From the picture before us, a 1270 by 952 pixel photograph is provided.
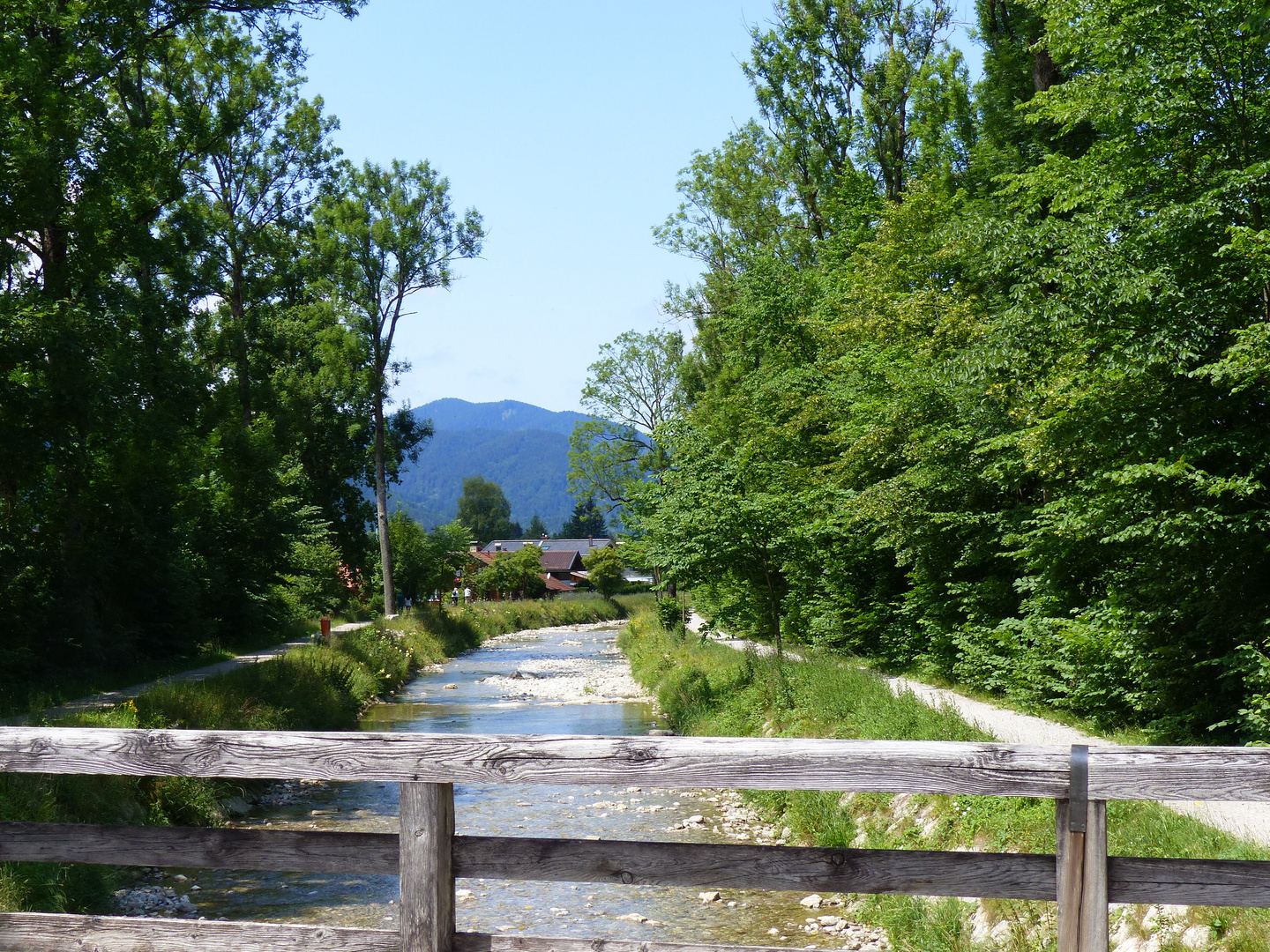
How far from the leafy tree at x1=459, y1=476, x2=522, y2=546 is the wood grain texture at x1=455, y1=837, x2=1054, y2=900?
16494 centimetres

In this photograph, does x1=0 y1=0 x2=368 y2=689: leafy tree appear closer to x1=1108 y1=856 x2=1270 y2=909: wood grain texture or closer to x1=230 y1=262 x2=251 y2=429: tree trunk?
x1=230 y1=262 x2=251 y2=429: tree trunk

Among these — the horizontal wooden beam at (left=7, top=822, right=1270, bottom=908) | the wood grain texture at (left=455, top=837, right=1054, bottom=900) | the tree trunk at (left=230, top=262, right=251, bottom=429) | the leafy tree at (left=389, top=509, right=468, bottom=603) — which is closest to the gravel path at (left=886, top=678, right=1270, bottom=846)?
the horizontal wooden beam at (left=7, top=822, right=1270, bottom=908)

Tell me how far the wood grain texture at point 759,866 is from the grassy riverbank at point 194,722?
5402 mm

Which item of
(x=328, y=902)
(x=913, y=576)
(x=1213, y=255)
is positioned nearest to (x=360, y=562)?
(x=913, y=576)

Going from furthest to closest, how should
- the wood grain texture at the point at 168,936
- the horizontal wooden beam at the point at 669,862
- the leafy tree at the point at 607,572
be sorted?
the leafy tree at the point at 607,572, the wood grain texture at the point at 168,936, the horizontal wooden beam at the point at 669,862

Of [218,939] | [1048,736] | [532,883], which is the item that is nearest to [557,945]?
[218,939]

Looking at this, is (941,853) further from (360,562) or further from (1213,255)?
(360,562)

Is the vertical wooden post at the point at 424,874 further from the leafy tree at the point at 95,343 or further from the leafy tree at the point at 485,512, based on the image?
the leafy tree at the point at 485,512

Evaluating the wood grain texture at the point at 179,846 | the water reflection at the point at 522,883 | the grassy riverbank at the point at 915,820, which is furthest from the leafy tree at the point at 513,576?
the wood grain texture at the point at 179,846

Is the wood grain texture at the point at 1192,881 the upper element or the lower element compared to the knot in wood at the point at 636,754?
lower

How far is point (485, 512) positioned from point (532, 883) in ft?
569

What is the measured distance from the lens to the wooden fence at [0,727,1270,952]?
10.6ft

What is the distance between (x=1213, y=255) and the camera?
10258 millimetres

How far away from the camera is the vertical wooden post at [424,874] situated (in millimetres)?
3539
